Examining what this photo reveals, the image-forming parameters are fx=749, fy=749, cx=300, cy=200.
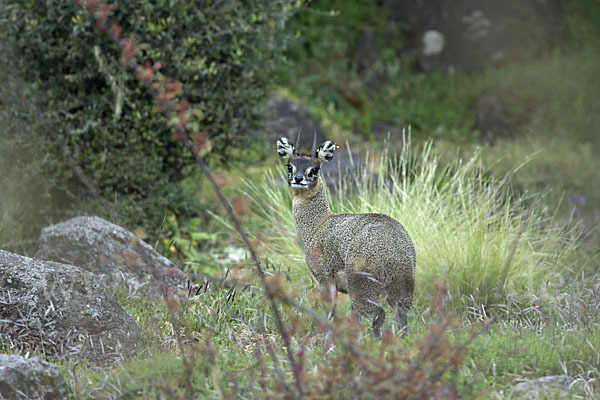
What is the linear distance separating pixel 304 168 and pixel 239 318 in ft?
4.19

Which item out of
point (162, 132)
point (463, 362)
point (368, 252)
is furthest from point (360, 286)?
point (162, 132)

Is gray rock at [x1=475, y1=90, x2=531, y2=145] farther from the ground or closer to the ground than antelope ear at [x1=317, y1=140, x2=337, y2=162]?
closer to the ground

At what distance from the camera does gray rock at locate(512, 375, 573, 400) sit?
12.3 feet

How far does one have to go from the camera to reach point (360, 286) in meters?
4.45

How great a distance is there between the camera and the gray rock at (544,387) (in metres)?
3.76

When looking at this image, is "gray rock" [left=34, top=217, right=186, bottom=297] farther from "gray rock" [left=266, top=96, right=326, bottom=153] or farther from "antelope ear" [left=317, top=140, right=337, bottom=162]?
"gray rock" [left=266, top=96, right=326, bottom=153]

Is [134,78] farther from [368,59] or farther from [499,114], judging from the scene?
[368,59]

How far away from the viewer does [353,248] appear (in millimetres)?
4531

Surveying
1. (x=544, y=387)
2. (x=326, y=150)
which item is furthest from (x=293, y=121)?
(x=544, y=387)

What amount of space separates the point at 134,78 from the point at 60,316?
3.53 m

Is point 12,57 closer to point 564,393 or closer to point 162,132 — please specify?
point 162,132

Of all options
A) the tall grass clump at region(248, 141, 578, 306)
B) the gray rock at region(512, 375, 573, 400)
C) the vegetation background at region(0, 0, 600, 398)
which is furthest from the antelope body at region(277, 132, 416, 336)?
the tall grass clump at region(248, 141, 578, 306)

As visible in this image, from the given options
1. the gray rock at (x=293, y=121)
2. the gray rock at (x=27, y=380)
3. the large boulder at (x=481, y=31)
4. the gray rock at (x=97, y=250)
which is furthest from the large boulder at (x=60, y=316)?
the large boulder at (x=481, y=31)

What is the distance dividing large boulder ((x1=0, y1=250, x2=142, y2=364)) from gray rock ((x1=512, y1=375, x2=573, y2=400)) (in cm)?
232
